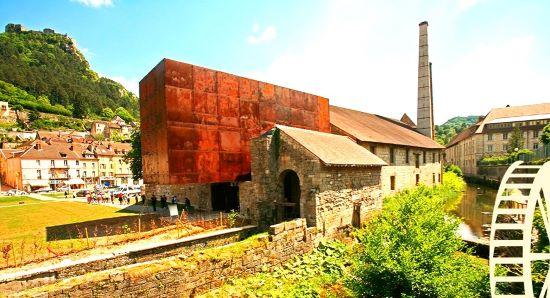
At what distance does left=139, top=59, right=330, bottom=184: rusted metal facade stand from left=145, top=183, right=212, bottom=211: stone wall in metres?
4.90

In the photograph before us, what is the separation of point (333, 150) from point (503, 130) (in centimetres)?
5216

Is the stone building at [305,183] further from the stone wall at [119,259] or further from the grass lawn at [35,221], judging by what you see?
the grass lawn at [35,221]

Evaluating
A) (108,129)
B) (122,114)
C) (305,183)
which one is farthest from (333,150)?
(122,114)

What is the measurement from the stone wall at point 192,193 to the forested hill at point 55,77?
102 metres

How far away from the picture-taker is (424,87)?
1442 inches

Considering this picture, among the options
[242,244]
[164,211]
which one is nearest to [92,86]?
[164,211]

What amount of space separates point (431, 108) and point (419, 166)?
→ 12311 millimetres

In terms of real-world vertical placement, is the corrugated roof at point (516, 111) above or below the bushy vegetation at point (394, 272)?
above

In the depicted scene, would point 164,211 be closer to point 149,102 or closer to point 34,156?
point 149,102

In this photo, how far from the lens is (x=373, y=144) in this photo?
73.0ft

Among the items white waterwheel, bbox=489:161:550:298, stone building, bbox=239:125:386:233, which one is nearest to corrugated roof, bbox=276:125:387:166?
stone building, bbox=239:125:386:233

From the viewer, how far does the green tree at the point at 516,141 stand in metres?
45.5

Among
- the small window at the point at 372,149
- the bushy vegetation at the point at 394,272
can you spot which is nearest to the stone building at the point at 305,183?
the bushy vegetation at the point at 394,272

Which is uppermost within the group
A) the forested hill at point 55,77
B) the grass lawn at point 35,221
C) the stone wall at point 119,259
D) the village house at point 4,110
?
the forested hill at point 55,77
